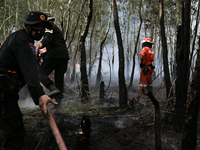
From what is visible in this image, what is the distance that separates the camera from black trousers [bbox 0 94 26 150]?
1937mm

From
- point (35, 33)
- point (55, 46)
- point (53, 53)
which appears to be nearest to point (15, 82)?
point (35, 33)

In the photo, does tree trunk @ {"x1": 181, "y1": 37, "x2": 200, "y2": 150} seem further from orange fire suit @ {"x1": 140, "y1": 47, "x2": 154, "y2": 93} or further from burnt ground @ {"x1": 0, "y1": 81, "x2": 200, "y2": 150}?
orange fire suit @ {"x1": 140, "y1": 47, "x2": 154, "y2": 93}

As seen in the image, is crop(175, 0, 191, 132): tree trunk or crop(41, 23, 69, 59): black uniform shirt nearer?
crop(175, 0, 191, 132): tree trunk

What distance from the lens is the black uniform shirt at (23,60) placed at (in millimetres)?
1898

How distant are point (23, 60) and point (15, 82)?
0.95 ft

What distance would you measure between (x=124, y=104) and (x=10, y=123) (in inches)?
123

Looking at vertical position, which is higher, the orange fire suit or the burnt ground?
the orange fire suit

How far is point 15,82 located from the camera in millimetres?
2033

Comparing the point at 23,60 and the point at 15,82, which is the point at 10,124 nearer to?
the point at 15,82

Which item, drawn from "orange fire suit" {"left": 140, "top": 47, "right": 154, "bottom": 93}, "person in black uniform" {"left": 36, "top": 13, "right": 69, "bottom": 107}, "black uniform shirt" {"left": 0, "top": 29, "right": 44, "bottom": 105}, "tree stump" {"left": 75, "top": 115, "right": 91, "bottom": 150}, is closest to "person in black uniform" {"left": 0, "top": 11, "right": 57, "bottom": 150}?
"black uniform shirt" {"left": 0, "top": 29, "right": 44, "bottom": 105}

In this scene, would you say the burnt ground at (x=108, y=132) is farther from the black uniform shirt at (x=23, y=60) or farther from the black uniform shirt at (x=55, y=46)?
the black uniform shirt at (x=55, y=46)

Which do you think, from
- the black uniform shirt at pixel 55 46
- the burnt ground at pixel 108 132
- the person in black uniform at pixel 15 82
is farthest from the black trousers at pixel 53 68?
the person in black uniform at pixel 15 82

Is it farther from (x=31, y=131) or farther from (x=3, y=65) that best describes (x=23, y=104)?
(x=3, y=65)

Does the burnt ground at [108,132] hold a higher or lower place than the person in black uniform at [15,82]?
lower
